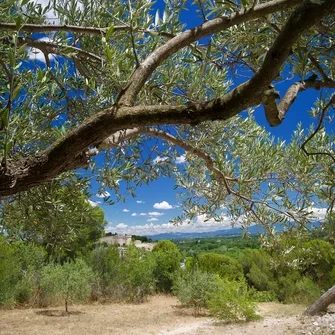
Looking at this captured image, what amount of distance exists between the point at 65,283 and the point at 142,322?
11.5 feet

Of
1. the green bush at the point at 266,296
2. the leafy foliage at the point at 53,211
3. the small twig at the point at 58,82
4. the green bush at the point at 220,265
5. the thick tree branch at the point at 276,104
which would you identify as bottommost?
the green bush at the point at 266,296

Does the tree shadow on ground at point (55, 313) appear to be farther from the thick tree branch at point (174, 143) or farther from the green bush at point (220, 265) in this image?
the thick tree branch at point (174, 143)

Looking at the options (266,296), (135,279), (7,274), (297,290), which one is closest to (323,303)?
(297,290)

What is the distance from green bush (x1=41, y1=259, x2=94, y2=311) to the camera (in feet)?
38.4

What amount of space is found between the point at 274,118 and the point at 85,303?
12796 mm

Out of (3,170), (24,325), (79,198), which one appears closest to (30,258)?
(24,325)

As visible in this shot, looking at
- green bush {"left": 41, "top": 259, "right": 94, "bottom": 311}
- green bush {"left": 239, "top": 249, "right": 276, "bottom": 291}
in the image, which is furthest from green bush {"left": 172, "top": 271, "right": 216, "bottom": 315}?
green bush {"left": 41, "top": 259, "right": 94, "bottom": 311}

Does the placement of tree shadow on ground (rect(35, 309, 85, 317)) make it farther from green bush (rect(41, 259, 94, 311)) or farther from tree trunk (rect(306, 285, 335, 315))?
tree trunk (rect(306, 285, 335, 315))

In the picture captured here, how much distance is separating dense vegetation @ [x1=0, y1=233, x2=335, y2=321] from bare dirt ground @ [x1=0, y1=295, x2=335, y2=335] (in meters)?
0.51

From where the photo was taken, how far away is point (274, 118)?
140cm

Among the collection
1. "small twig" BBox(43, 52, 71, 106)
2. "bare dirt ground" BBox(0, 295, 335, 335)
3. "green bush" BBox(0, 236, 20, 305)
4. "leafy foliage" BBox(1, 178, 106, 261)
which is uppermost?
"small twig" BBox(43, 52, 71, 106)

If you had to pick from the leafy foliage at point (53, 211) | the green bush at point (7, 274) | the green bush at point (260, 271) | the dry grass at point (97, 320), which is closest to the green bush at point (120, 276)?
the dry grass at point (97, 320)

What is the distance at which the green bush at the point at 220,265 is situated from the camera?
14305 millimetres

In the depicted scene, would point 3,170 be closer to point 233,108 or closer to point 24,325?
point 233,108
